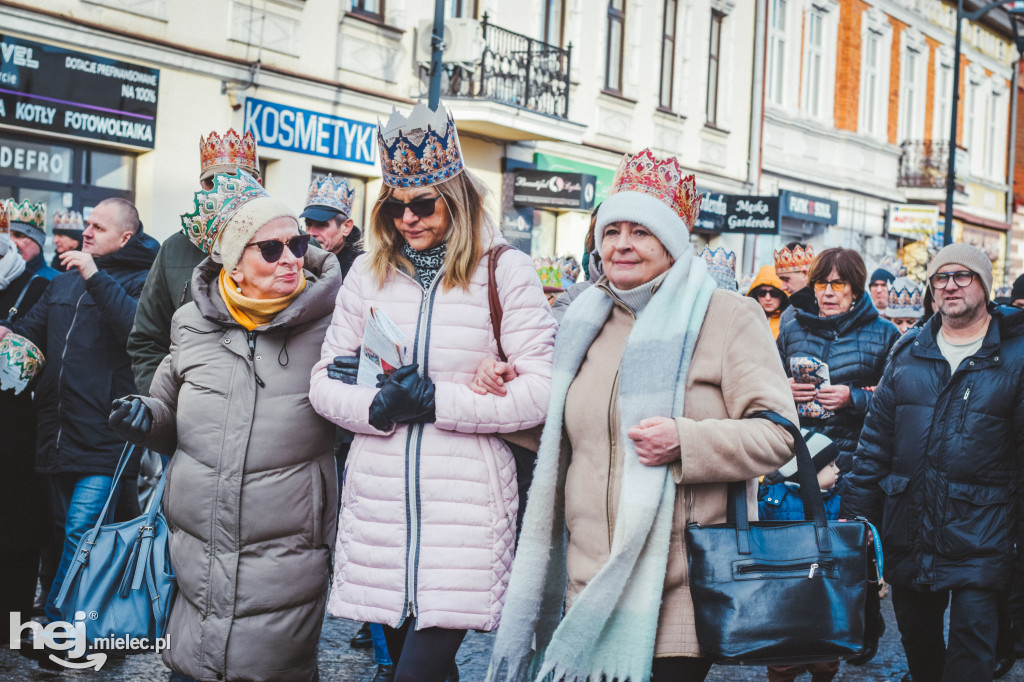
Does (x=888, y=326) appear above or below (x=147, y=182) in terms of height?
below

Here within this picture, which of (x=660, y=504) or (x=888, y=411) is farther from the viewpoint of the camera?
(x=888, y=411)

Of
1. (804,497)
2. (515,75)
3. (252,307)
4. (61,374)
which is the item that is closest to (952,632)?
(804,497)

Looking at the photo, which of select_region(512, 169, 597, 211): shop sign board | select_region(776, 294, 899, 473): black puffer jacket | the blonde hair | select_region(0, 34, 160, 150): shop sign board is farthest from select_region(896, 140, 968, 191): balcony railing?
the blonde hair

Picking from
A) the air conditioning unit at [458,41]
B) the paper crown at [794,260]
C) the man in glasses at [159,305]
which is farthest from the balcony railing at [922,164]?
the man in glasses at [159,305]

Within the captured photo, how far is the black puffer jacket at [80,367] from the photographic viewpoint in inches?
224

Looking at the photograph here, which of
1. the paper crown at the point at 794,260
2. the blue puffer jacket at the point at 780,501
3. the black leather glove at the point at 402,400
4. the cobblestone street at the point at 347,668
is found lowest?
the cobblestone street at the point at 347,668

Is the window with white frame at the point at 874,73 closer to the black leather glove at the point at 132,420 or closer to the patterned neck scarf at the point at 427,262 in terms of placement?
the patterned neck scarf at the point at 427,262

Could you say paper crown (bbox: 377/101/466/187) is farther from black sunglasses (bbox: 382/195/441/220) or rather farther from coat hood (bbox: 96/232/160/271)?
coat hood (bbox: 96/232/160/271)

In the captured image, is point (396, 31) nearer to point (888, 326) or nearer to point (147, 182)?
point (147, 182)

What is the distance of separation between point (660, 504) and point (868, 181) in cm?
2830

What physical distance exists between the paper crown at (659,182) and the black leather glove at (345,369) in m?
0.93

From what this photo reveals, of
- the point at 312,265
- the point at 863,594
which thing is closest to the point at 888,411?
the point at 863,594

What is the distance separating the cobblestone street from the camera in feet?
18.1

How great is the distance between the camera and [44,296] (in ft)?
19.6
